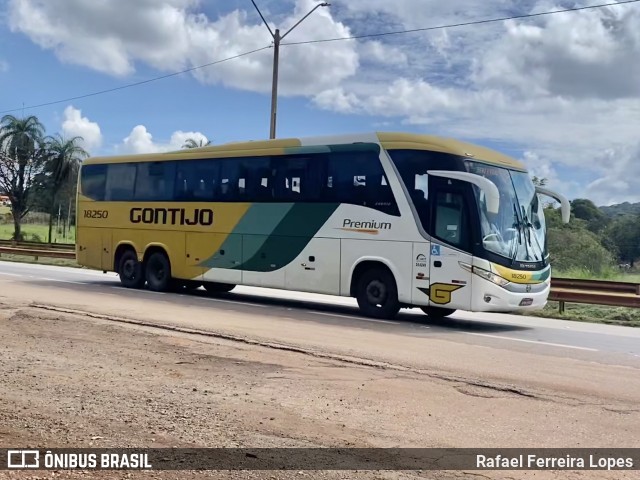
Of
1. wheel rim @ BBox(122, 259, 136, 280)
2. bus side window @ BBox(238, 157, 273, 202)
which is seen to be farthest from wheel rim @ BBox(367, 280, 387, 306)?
wheel rim @ BBox(122, 259, 136, 280)

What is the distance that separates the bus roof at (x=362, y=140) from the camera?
500 inches

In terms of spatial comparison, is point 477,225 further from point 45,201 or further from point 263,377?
point 45,201

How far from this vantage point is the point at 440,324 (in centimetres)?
1335

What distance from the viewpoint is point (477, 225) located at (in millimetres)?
12164

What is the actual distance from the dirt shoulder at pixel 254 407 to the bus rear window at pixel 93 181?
11.3 metres

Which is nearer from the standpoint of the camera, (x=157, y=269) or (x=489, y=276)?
(x=489, y=276)

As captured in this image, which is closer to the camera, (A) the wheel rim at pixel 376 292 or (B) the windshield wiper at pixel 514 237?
(B) the windshield wiper at pixel 514 237

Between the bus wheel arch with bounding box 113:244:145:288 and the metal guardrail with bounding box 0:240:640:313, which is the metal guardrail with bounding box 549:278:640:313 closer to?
the metal guardrail with bounding box 0:240:640:313

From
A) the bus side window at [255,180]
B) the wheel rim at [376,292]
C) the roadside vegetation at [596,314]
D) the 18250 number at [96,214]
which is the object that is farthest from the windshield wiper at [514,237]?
the 18250 number at [96,214]

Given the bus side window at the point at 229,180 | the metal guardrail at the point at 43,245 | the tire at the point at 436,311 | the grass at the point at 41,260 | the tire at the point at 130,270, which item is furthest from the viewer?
the metal guardrail at the point at 43,245

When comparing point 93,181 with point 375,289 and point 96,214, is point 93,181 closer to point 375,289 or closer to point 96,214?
point 96,214

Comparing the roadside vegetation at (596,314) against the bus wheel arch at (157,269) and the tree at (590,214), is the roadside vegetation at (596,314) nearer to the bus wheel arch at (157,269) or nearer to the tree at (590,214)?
the bus wheel arch at (157,269)

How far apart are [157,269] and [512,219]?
968cm

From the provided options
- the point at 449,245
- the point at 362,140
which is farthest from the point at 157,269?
the point at 449,245
